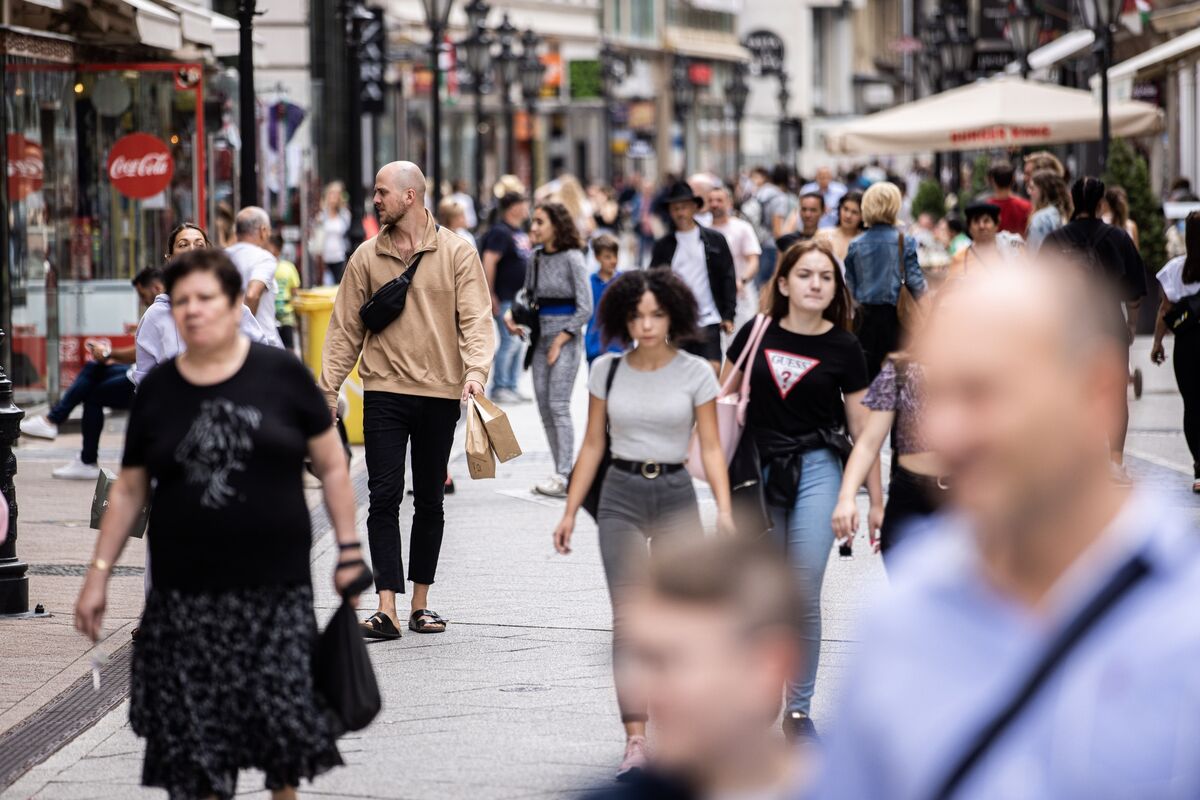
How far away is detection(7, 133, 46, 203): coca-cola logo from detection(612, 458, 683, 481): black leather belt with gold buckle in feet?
35.3

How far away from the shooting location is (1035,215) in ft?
47.1

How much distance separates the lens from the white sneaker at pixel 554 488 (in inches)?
A: 483

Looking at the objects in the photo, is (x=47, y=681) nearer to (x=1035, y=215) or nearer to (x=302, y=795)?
(x=302, y=795)

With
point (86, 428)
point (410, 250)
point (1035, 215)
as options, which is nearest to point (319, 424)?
point (410, 250)

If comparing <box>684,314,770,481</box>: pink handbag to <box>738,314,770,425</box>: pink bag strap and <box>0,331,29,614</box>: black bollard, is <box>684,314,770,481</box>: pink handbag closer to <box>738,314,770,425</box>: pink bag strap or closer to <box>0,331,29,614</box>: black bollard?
<box>738,314,770,425</box>: pink bag strap

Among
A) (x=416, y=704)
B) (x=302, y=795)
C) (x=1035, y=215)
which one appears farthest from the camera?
(x=1035, y=215)

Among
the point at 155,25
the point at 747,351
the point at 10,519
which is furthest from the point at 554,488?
the point at 747,351

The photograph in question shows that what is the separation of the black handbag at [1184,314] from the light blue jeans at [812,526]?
5.93 m

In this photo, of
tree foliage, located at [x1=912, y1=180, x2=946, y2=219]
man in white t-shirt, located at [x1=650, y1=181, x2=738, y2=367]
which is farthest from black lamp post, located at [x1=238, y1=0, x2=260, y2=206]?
tree foliage, located at [x1=912, y1=180, x2=946, y2=219]

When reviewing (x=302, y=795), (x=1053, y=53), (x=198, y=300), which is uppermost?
(x=1053, y=53)

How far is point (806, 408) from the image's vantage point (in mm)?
6453

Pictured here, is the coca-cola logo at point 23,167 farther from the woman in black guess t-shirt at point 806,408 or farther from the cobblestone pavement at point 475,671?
the woman in black guess t-shirt at point 806,408

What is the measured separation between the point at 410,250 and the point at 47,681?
2306mm

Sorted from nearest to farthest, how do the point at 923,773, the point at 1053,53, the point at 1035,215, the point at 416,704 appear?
the point at 923,773, the point at 416,704, the point at 1035,215, the point at 1053,53
